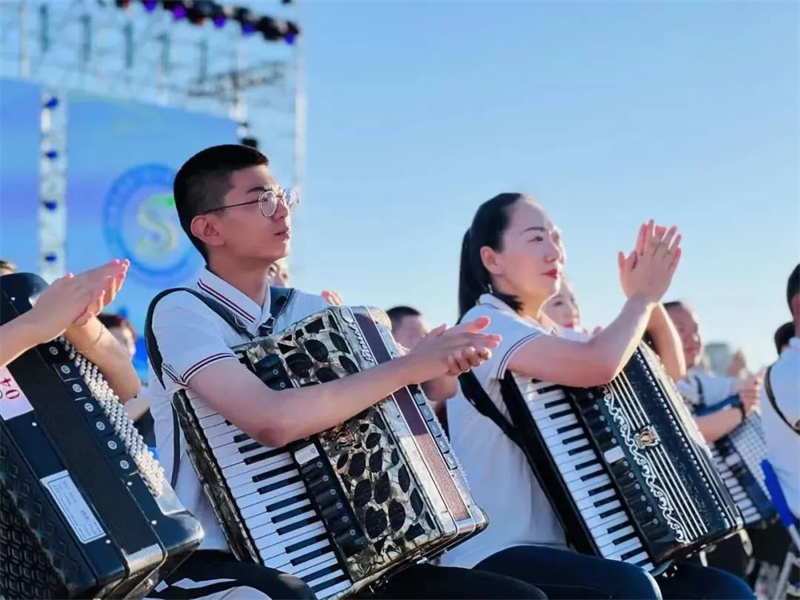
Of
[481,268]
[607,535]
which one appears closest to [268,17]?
[481,268]

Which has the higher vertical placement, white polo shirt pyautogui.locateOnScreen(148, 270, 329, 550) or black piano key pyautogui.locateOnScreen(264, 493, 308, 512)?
white polo shirt pyautogui.locateOnScreen(148, 270, 329, 550)

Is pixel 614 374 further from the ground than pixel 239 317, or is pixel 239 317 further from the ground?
pixel 239 317

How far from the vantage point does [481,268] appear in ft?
14.0

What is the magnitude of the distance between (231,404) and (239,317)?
0.43m

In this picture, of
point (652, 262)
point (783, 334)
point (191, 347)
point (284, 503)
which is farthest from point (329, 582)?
point (783, 334)

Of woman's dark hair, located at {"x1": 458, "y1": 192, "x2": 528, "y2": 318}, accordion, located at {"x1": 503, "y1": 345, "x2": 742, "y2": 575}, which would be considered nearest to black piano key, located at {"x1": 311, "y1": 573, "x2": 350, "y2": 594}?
accordion, located at {"x1": 503, "y1": 345, "x2": 742, "y2": 575}

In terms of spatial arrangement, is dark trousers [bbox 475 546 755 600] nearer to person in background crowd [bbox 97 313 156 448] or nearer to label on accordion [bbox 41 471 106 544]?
label on accordion [bbox 41 471 106 544]

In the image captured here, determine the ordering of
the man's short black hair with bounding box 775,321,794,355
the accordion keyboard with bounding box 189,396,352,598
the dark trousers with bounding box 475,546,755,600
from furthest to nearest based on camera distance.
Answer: the man's short black hair with bounding box 775,321,794,355, the dark trousers with bounding box 475,546,755,600, the accordion keyboard with bounding box 189,396,352,598

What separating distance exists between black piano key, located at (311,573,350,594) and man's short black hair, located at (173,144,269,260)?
1107 millimetres

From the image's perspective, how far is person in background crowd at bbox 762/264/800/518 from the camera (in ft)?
15.7

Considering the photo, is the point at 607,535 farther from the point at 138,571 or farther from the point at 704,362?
the point at 704,362

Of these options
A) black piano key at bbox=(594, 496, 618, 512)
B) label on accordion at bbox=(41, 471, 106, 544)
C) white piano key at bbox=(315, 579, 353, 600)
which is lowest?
black piano key at bbox=(594, 496, 618, 512)

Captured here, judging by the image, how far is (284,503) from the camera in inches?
116

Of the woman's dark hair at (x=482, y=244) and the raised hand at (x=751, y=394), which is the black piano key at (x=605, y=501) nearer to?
the woman's dark hair at (x=482, y=244)
